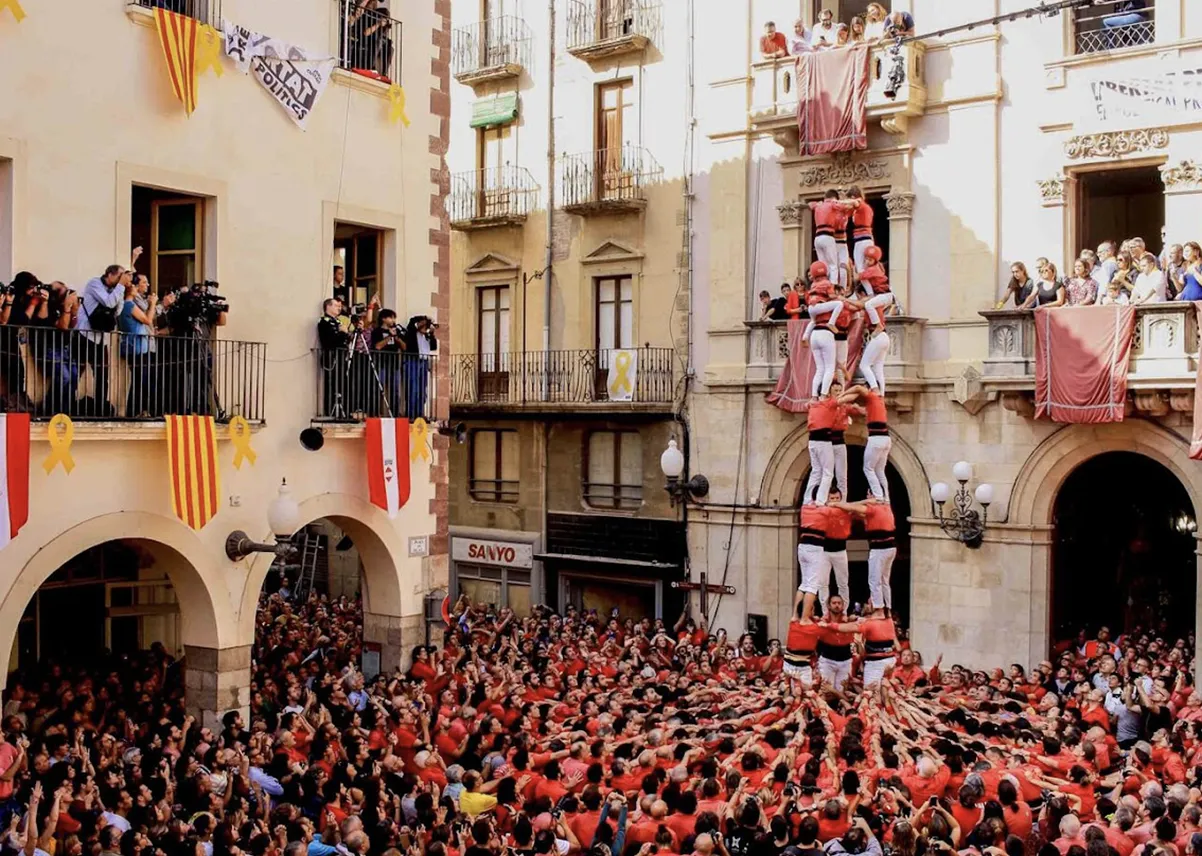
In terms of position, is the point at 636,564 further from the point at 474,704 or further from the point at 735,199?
the point at 474,704

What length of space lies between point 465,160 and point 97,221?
1626cm

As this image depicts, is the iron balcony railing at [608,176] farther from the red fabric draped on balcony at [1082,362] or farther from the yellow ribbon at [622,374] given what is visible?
the red fabric draped on balcony at [1082,362]

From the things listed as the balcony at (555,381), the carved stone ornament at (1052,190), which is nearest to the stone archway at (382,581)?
the balcony at (555,381)

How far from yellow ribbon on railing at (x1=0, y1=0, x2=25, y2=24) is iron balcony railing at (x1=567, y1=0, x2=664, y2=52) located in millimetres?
14860

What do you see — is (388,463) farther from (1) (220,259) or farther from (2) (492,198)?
(2) (492,198)

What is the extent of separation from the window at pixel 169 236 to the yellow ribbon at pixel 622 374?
38.5 feet

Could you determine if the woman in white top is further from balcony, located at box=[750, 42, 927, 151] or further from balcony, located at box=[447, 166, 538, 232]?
balcony, located at box=[447, 166, 538, 232]

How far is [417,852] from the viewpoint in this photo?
39.1ft

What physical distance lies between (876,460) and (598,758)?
6.03 m

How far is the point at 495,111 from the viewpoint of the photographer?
3169 cm

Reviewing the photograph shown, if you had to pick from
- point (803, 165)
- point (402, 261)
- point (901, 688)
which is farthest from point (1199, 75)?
point (402, 261)

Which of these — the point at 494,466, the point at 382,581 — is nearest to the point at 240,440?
the point at 382,581

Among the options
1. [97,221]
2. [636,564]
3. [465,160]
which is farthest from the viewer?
[465,160]

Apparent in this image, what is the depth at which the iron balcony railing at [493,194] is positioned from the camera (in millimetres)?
31047
